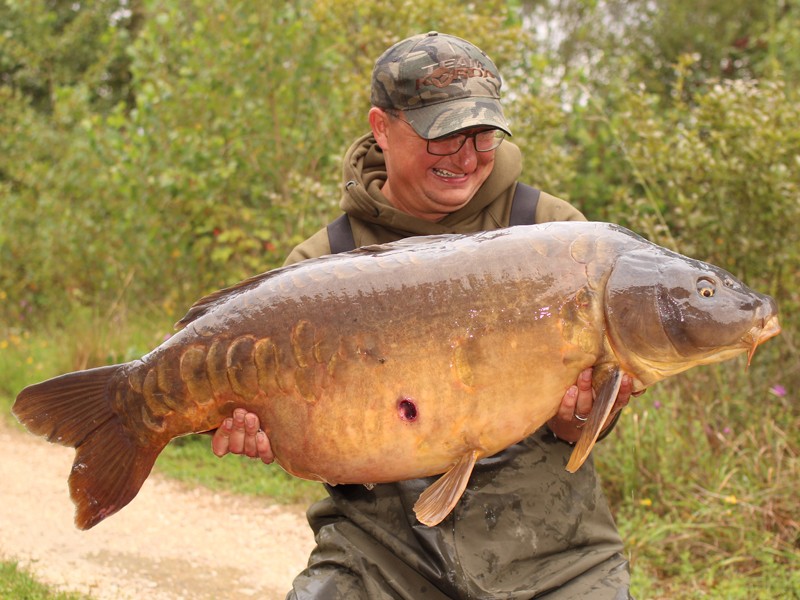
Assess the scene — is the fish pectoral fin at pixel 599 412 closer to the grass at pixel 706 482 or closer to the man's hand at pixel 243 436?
the man's hand at pixel 243 436

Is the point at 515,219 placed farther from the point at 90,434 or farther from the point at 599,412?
the point at 90,434

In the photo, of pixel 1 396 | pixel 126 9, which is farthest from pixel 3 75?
pixel 1 396

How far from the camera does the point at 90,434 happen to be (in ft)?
8.41

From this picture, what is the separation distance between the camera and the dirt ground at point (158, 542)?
4473 mm

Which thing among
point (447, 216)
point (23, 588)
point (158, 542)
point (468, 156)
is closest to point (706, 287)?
point (468, 156)

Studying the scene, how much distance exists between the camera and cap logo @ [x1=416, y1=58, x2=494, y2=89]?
2.94 m

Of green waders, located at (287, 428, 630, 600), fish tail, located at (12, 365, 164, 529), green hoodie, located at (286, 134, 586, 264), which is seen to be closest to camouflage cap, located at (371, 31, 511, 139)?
green hoodie, located at (286, 134, 586, 264)

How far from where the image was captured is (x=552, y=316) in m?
2.33

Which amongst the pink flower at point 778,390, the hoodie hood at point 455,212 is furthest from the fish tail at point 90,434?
the pink flower at point 778,390

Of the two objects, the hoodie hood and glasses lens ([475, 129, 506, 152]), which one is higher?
glasses lens ([475, 129, 506, 152])

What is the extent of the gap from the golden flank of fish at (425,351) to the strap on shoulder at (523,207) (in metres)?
0.60

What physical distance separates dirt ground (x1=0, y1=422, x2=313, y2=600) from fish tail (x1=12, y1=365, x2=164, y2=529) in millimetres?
1829

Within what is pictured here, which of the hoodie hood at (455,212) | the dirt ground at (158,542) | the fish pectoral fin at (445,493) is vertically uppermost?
the hoodie hood at (455,212)

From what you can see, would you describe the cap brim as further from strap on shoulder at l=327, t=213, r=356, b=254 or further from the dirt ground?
the dirt ground
